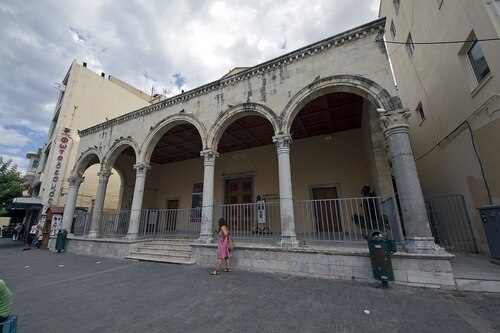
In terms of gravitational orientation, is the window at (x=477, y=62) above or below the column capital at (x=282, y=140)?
above

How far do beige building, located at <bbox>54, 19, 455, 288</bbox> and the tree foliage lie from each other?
17.1 ft

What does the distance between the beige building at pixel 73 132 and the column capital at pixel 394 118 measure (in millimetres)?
17819

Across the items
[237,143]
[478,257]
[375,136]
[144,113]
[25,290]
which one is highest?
[144,113]

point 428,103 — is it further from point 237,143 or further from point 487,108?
point 237,143

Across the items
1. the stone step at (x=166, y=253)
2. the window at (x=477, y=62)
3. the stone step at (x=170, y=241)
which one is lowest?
the stone step at (x=166, y=253)

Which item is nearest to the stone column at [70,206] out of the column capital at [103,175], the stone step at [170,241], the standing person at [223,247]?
the column capital at [103,175]

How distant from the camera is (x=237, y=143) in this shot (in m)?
11.2

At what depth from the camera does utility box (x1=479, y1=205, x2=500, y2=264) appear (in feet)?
15.3

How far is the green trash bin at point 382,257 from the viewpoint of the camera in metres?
4.22

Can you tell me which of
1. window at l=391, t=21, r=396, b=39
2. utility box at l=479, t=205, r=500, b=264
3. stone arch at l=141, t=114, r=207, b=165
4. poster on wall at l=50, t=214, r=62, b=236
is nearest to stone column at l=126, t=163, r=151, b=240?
stone arch at l=141, t=114, r=207, b=165

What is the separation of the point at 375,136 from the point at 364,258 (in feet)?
13.2

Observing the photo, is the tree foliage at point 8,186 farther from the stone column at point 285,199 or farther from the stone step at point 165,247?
the stone column at point 285,199

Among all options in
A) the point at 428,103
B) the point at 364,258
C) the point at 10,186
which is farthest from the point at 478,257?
the point at 10,186

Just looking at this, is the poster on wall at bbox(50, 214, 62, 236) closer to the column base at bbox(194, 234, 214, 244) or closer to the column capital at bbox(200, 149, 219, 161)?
the column base at bbox(194, 234, 214, 244)
